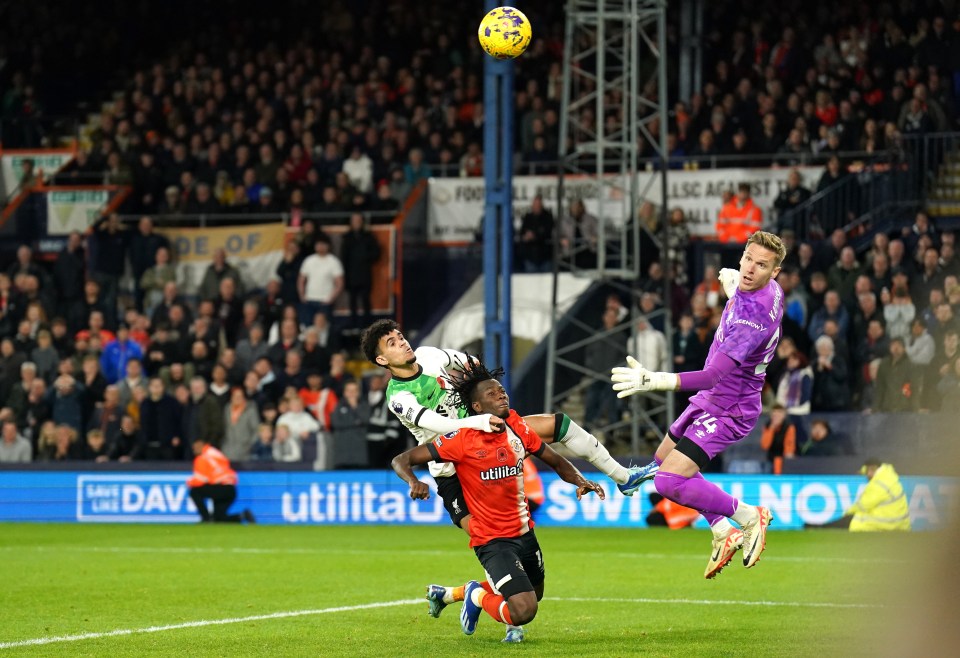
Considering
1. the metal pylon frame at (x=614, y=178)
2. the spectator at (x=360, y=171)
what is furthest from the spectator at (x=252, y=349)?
the metal pylon frame at (x=614, y=178)

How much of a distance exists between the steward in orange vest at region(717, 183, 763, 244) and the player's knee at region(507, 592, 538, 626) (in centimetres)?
1511

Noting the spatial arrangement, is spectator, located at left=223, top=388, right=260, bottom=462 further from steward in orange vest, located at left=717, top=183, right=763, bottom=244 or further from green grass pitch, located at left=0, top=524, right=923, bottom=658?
steward in orange vest, located at left=717, top=183, right=763, bottom=244

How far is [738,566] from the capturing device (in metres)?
14.2

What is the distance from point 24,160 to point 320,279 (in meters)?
8.63

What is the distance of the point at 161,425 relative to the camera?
21.4m

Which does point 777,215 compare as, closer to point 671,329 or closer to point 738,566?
point 671,329

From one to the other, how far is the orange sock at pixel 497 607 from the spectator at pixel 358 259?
15744mm

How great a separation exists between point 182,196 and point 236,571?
45.8ft

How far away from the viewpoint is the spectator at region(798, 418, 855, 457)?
1878cm

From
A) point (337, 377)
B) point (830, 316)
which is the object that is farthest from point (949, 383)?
point (337, 377)

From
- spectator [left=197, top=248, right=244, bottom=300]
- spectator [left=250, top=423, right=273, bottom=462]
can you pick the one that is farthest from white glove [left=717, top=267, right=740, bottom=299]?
spectator [left=197, top=248, right=244, bottom=300]

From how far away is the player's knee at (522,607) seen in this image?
313 inches

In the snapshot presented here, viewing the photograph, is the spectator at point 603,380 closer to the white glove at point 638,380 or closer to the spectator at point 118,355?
the spectator at point 118,355

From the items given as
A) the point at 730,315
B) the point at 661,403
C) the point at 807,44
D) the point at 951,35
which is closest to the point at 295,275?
the point at 661,403
